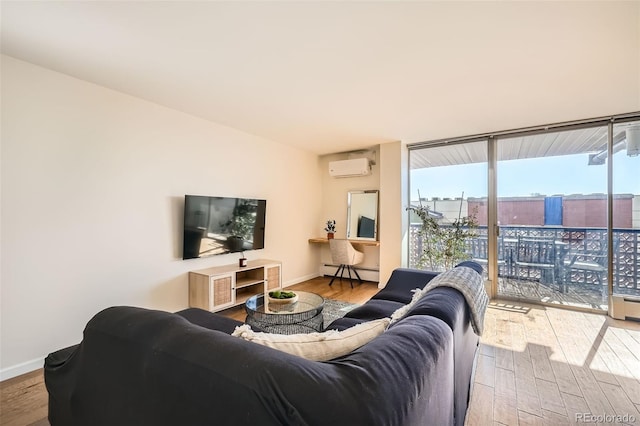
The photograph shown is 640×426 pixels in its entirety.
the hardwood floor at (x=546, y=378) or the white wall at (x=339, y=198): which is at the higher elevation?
the white wall at (x=339, y=198)

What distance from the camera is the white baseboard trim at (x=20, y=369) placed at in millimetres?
2061

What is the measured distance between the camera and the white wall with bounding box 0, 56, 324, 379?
6.98ft

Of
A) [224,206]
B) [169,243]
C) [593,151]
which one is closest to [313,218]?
[224,206]

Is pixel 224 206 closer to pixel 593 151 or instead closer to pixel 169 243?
pixel 169 243

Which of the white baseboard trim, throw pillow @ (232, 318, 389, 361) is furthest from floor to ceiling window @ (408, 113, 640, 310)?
the white baseboard trim

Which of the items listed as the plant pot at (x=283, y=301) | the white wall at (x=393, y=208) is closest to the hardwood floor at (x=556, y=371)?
the plant pot at (x=283, y=301)

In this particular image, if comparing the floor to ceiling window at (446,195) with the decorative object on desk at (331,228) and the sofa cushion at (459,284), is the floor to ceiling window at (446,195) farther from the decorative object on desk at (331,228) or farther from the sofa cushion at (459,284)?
the sofa cushion at (459,284)

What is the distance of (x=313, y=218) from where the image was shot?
534cm

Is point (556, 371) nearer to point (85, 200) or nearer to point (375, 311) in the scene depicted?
point (375, 311)

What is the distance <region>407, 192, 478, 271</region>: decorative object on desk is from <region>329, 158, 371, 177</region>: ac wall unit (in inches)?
42.9

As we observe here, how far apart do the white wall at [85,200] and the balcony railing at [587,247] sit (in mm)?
3927

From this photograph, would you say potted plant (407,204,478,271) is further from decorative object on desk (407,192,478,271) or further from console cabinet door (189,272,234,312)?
console cabinet door (189,272,234,312)

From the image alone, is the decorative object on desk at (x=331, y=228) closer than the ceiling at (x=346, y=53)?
No

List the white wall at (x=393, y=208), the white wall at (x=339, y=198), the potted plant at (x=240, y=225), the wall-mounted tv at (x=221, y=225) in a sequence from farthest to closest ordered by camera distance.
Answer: the white wall at (x=339, y=198) → the white wall at (x=393, y=208) → the potted plant at (x=240, y=225) → the wall-mounted tv at (x=221, y=225)
